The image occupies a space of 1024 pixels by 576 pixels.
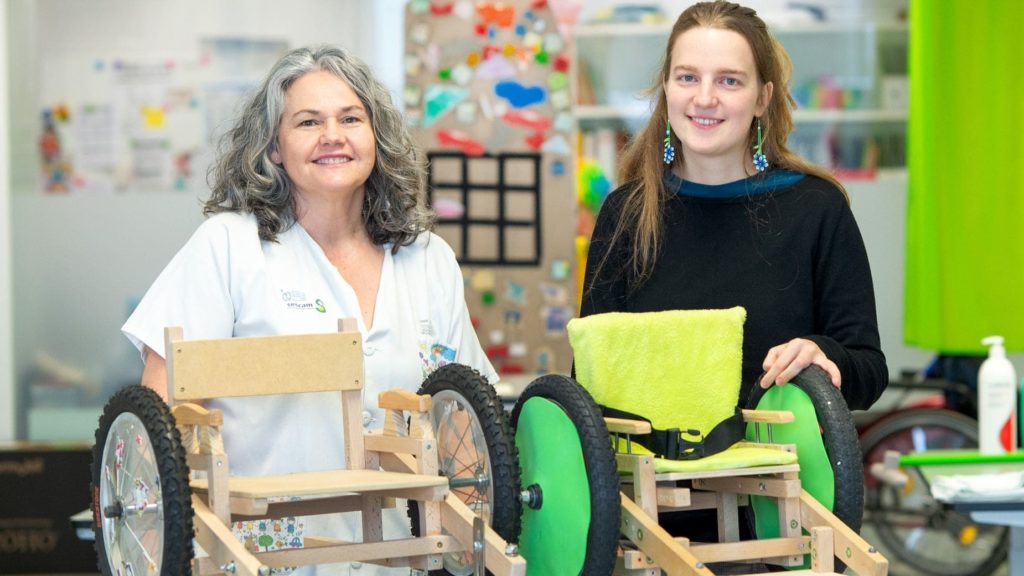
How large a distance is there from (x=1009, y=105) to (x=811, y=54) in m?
0.92

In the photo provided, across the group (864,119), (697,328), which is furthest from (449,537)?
(864,119)

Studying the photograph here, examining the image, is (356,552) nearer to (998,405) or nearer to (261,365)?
(261,365)

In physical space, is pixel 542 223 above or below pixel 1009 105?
below

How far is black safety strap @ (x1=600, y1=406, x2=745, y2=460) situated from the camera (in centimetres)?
170

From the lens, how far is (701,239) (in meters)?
2.02

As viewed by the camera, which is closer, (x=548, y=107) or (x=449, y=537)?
(x=449, y=537)

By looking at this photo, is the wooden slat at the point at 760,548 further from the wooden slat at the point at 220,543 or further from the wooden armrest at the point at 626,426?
the wooden slat at the point at 220,543

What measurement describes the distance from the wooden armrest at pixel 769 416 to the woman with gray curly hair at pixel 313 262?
1.51 feet

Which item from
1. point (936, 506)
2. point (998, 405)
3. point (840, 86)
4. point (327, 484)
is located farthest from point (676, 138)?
point (840, 86)

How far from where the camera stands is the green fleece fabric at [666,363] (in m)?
1.77

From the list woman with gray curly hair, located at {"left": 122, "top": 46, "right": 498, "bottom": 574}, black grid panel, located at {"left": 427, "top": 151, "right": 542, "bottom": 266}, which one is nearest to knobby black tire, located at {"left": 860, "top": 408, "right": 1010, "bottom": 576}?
black grid panel, located at {"left": 427, "top": 151, "right": 542, "bottom": 266}

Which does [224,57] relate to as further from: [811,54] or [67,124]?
[811,54]

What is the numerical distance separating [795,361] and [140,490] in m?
0.91

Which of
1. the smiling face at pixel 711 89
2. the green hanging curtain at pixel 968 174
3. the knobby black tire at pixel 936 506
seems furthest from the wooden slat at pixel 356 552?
the green hanging curtain at pixel 968 174
